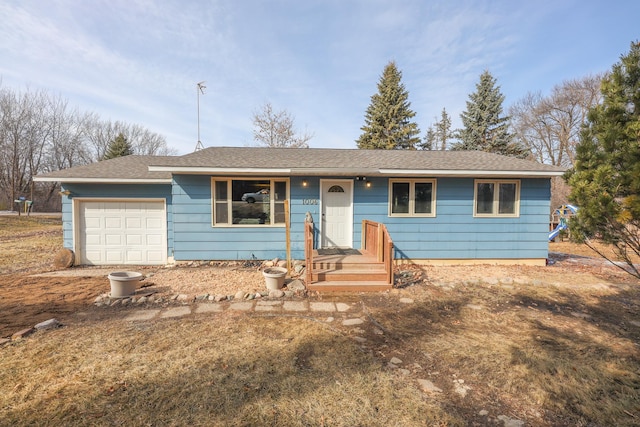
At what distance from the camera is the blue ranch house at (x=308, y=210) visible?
7.40 meters

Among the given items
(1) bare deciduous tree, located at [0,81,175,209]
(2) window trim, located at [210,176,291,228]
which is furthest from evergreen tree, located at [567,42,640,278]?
(1) bare deciduous tree, located at [0,81,175,209]

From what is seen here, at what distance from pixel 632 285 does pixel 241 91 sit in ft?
Answer: 54.8

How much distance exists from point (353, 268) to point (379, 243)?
2.63 ft

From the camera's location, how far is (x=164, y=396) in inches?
95.0

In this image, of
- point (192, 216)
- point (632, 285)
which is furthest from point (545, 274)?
point (192, 216)

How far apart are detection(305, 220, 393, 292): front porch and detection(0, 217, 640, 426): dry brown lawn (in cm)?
68

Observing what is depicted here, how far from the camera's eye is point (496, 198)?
308 inches

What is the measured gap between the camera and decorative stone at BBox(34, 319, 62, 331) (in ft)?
12.0

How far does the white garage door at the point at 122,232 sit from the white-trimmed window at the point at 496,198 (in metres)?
9.01

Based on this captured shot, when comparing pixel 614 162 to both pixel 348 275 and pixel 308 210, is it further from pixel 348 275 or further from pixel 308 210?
pixel 308 210

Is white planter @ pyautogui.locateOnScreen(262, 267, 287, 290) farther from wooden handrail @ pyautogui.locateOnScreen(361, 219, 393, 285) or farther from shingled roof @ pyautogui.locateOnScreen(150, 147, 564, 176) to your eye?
shingled roof @ pyautogui.locateOnScreen(150, 147, 564, 176)

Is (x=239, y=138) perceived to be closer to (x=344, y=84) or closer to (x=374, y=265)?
(x=344, y=84)

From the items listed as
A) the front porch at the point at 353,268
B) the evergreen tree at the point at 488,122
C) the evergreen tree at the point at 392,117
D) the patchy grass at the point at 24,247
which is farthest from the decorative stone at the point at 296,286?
the evergreen tree at the point at 488,122

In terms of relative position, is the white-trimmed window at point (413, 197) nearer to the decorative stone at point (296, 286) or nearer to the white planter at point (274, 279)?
the decorative stone at point (296, 286)
